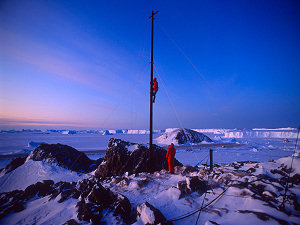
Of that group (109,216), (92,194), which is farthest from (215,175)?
(92,194)

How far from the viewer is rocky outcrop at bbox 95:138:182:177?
9.81 m

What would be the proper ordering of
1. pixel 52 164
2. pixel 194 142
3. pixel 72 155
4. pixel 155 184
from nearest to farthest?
pixel 155 184
pixel 52 164
pixel 72 155
pixel 194 142

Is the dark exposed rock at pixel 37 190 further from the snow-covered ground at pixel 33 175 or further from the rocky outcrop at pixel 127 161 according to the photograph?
the rocky outcrop at pixel 127 161

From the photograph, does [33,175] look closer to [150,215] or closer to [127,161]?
[127,161]

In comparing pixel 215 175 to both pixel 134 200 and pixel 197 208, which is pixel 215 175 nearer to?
pixel 197 208

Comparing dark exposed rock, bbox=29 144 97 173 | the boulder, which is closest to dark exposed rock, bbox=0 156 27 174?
dark exposed rock, bbox=29 144 97 173

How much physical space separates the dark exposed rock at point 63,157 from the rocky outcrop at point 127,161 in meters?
2.57

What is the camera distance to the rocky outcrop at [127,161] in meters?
9.81

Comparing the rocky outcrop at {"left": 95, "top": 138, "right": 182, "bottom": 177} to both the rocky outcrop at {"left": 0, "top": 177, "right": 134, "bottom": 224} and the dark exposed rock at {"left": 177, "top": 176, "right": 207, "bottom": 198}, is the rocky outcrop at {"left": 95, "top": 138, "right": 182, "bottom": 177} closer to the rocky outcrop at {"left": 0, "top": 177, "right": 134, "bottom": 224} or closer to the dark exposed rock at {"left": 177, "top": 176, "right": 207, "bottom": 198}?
the rocky outcrop at {"left": 0, "top": 177, "right": 134, "bottom": 224}

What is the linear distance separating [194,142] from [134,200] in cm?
2983

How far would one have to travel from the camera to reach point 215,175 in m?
5.14

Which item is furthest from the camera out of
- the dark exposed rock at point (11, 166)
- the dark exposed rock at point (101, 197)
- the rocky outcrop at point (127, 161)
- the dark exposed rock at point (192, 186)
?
the dark exposed rock at point (11, 166)

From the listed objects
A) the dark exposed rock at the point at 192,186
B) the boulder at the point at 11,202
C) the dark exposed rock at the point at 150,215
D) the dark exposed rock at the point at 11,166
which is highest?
the dark exposed rock at the point at 192,186

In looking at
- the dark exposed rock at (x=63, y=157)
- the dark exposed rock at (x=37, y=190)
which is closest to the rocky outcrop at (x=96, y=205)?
the dark exposed rock at (x=37, y=190)
